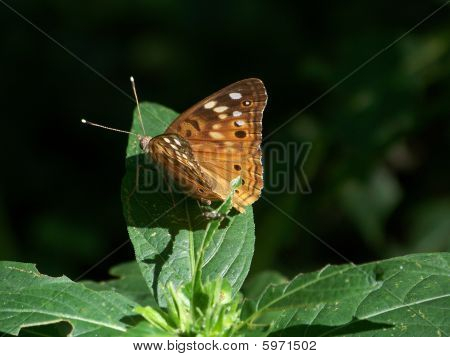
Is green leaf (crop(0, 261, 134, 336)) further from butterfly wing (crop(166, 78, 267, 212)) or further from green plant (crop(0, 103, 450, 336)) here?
butterfly wing (crop(166, 78, 267, 212))

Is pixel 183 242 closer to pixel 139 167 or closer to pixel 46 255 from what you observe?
pixel 139 167

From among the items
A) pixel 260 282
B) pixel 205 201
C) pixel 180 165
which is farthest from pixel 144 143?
pixel 260 282

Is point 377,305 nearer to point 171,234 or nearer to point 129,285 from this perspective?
point 171,234

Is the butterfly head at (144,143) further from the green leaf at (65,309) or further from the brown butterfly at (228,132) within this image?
the green leaf at (65,309)

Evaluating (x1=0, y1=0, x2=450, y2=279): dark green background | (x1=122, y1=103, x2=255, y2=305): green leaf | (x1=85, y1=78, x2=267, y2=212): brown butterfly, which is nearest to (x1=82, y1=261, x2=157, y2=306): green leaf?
(x1=122, y1=103, x2=255, y2=305): green leaf

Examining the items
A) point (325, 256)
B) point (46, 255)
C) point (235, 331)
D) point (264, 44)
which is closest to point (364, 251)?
point (325, 256)

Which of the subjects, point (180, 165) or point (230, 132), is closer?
point (180, 165)

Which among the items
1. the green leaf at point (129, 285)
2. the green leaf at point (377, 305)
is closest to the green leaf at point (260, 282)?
the green leaf at point (129, 285)
